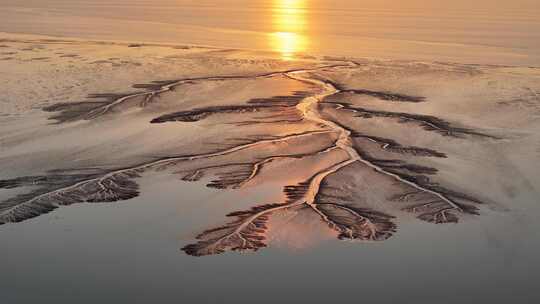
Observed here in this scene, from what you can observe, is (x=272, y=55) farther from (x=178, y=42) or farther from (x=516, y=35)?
(x=516, y=35)

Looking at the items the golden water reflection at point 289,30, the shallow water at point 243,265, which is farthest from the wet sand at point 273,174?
the golden water reflection at point 289,30

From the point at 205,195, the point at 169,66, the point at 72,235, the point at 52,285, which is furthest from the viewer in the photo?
the point at 169,66

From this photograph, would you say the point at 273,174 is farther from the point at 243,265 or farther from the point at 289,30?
the point at 289,30

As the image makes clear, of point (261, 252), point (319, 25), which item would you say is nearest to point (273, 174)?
point (261, 252)

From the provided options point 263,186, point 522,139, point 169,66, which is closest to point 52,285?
point 263,186

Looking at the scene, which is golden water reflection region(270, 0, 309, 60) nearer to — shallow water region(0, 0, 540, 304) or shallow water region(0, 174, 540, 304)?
shallow water region(0, 0, 540, 304)

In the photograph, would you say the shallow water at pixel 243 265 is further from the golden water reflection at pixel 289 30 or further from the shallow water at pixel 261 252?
the golden water reflection at pixel 289 30

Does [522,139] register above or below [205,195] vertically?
above

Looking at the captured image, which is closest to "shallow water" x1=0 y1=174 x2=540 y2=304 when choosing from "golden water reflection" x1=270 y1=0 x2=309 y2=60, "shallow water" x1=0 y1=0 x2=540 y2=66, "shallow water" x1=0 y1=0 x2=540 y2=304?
"shallow water" x1=0 y1=0 x2=540 y2=304
